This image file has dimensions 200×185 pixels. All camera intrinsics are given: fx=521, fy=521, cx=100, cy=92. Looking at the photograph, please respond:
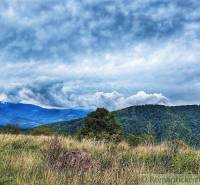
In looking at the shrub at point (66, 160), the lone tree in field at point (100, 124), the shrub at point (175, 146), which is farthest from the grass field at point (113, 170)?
the lone tree in field at point (100, 124)

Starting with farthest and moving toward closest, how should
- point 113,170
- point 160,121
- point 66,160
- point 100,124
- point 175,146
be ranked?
point 160,121
point 100,124
point 175,146
point 66,160
point 113,170

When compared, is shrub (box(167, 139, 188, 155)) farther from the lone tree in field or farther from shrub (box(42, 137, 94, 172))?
the lone tree in field

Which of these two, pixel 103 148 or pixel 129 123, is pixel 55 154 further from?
pixel 129 123

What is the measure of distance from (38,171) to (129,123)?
51.6m

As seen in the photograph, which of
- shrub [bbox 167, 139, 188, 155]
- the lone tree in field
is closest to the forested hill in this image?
shrub [bbox 167, 139, 188, 155]

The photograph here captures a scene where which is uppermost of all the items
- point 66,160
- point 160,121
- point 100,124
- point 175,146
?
point 160,121

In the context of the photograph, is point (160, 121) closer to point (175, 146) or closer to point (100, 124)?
point (100, 124)

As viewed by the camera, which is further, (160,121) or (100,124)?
(160,121)

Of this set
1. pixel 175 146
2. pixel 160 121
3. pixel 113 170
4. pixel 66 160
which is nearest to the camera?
pixel 113 170

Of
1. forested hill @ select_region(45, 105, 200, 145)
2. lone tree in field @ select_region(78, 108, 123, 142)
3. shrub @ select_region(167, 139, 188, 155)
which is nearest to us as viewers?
shrub @ select_region(167, 139, 188, 155)

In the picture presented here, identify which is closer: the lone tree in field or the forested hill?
the forested hill

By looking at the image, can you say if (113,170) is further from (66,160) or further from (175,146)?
(175,146)

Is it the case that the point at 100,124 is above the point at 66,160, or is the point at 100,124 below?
above

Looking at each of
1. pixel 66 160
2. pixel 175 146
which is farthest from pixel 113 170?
pixel 175 146
